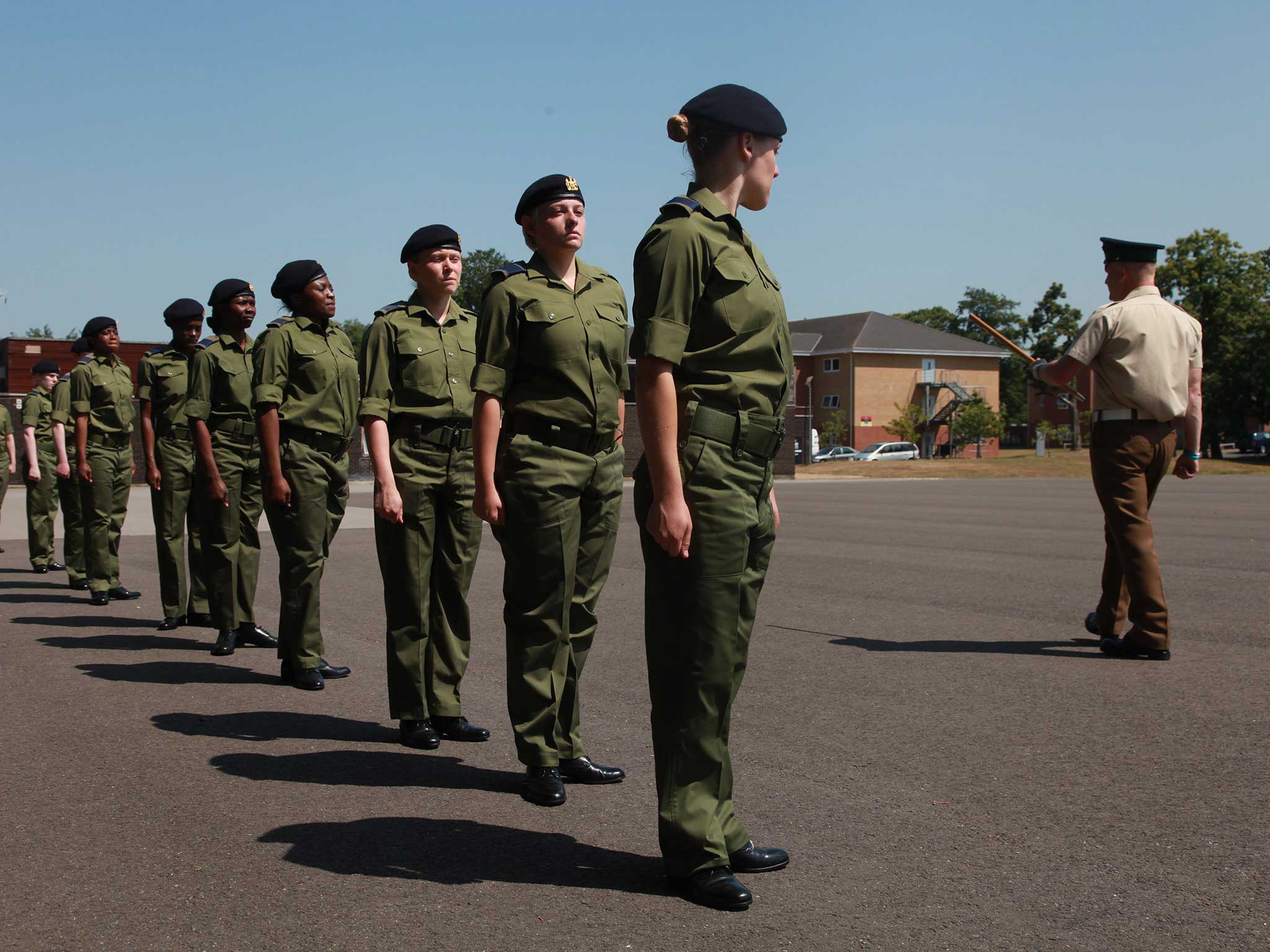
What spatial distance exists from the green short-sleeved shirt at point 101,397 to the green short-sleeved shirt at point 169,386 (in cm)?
128

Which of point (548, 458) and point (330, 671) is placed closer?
point (548, 458)

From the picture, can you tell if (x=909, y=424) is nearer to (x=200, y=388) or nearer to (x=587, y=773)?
(x=200, y=388)

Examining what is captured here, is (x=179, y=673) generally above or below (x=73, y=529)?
below

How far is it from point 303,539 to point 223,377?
2136mm

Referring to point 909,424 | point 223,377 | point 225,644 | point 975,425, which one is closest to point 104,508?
point 223,377

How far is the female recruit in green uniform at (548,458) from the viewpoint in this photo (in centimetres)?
449

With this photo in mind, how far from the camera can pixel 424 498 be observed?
5.50 m

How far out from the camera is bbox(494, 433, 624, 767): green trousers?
4.46 meters

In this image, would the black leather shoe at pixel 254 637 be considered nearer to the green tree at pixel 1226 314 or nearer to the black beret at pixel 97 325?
the black beret at pixel 97 325

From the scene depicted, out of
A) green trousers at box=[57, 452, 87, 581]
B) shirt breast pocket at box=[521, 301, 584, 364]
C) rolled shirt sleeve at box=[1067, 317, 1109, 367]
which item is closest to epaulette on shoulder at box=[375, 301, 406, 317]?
shirt breast pocket at box=[521, 301, 584, 364]

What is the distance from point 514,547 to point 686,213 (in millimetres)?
1511

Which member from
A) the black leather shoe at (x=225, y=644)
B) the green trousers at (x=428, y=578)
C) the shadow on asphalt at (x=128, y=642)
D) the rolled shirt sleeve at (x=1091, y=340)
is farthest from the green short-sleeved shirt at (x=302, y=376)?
the rolled shirt sleeve at (x=1091, y=340)

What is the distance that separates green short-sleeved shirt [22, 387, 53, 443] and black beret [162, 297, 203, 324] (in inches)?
213

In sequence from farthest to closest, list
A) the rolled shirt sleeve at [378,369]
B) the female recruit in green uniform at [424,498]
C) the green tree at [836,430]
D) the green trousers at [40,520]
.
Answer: the green tree at [836,430] < the green trousers at [40,520] < the rolled shirt sleeve at [378,369] < the female recruit in green uniform at [424,498]
